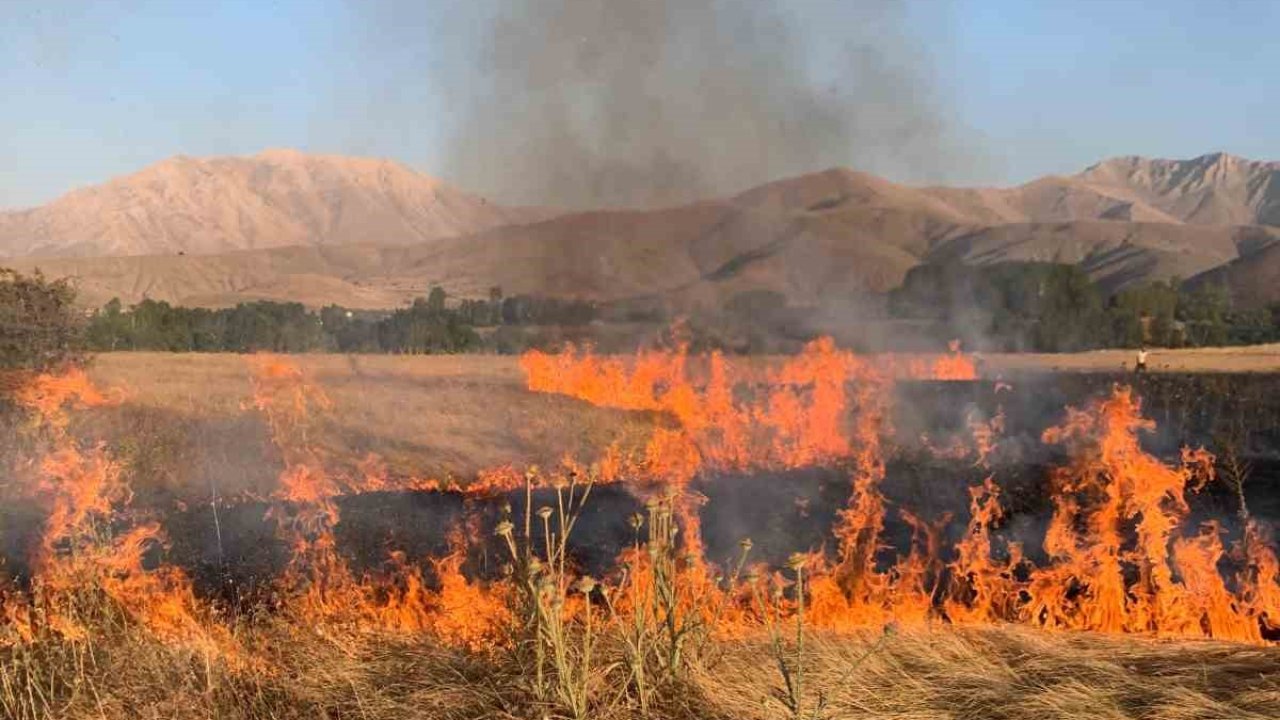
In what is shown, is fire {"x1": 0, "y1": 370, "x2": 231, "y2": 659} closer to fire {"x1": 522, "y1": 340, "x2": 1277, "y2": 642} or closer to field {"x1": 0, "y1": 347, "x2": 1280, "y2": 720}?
field {"x1": 0, "y1": 347, "x2": 1280, "y2": 720}

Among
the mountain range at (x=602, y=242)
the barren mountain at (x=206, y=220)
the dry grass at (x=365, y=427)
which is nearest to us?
the dry grass at (x=365, y=427)

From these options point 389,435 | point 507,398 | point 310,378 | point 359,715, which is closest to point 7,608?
point 359,715

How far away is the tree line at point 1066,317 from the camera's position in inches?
1487

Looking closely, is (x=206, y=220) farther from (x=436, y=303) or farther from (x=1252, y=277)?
(x=1252, y=277)

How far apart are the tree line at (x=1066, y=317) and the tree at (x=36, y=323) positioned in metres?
27.5

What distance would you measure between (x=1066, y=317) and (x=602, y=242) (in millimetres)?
22809

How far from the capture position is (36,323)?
1744 centimetres

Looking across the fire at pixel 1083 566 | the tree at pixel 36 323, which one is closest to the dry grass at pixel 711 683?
the fire at pixel 1083 566

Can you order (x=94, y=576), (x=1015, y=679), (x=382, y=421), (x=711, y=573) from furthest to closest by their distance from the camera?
(x=382, y=421), (x=711, y=573), (x=94, y=576), (x=1015, y=679)

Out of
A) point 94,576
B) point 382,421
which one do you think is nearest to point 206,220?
point 382,421

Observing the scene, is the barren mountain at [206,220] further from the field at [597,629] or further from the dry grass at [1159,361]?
the field at [597,629]

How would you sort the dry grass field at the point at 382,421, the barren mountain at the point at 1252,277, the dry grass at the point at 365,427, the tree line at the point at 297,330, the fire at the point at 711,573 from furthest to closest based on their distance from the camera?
the barren mountain at the point at 1252,277 < the tree line at the point at 297,330 < the dry grass field at the point at 382,421 < the dry grass at the point at 365,427 < the fire at the point at 711,573

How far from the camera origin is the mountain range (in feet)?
107

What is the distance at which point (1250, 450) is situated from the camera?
13312 mm
